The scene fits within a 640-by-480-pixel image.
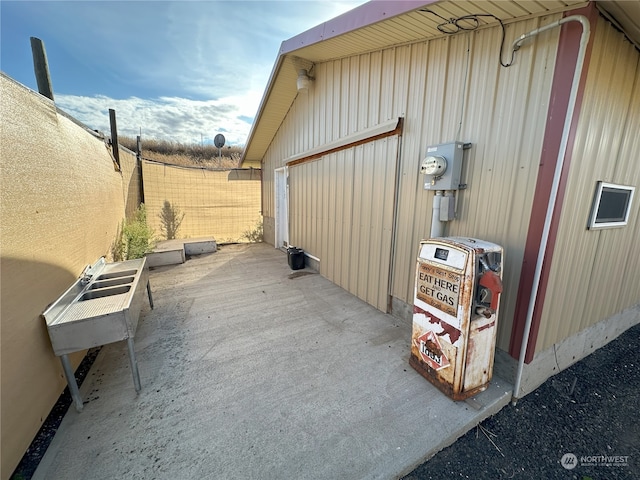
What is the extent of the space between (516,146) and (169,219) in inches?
294

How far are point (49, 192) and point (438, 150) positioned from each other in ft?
10.3

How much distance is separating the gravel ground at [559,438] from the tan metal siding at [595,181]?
441 mm

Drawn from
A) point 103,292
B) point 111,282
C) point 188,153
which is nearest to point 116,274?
point 111,282

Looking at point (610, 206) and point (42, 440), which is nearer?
point (42, 440)

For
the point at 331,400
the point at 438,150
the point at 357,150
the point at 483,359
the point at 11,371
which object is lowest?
the point at 331,400

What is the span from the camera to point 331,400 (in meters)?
1.82

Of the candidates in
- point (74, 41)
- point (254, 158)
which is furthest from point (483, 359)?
point (254, 158)

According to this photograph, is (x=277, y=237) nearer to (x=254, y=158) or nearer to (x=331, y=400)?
(x=254, y=158)

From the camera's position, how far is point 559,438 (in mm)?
1652

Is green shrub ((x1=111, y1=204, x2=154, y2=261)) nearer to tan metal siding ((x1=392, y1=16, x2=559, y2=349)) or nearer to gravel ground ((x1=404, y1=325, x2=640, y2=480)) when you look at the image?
tan metal siding ((x1=392, y1=16, x2=559, y2=349))

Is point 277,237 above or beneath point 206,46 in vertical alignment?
beneath

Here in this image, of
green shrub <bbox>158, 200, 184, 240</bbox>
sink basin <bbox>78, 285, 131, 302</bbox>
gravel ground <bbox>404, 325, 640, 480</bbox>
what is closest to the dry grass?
green shrub <bbox>158, 200, 184, 240</bbox>

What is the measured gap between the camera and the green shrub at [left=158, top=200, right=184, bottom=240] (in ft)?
21.8

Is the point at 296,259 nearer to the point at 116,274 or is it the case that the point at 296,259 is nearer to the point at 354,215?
the point at 354,215
